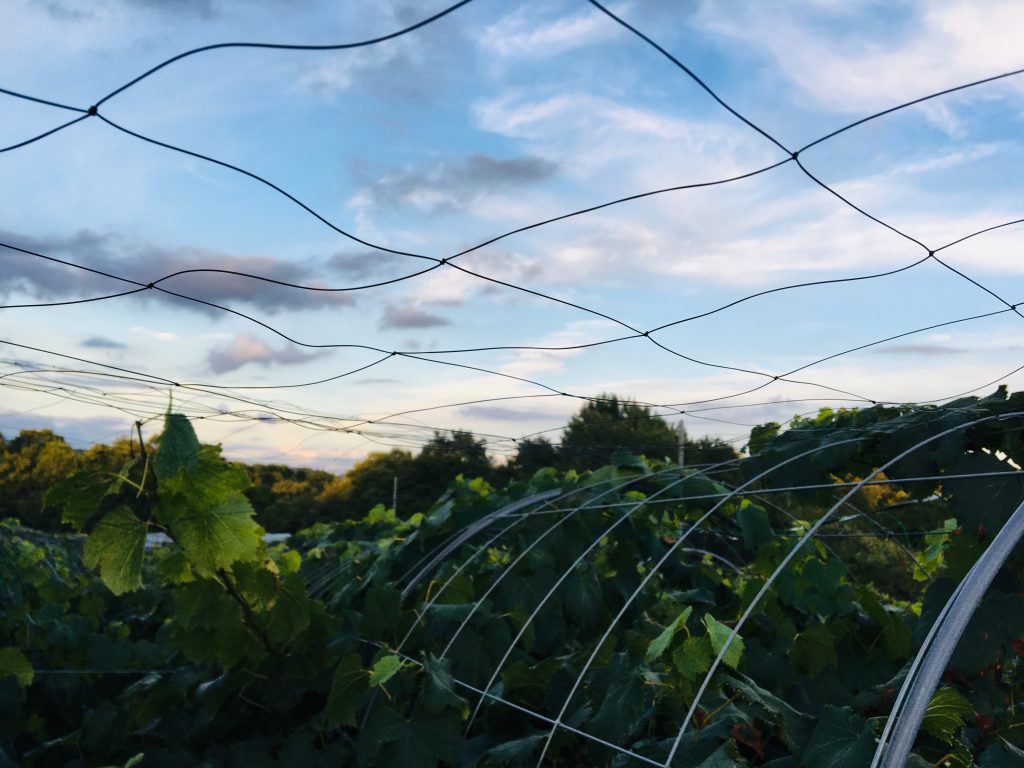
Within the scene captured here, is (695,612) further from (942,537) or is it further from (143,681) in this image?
(143,681)

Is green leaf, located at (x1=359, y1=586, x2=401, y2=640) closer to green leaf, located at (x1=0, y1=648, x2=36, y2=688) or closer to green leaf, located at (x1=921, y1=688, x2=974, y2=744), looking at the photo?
green leaf, located at (x1=0, y1=648, x2=36, y2=688)

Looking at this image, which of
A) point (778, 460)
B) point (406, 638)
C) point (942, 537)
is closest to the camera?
point (778, 460)

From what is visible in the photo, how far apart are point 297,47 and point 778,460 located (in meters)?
1.55

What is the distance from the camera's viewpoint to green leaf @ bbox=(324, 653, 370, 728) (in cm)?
237

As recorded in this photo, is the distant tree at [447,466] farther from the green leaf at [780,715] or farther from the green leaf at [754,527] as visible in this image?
the green leaf at [780,715]

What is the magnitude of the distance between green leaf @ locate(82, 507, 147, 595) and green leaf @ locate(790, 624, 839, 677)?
1650 mm

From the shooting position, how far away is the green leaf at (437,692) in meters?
2.17

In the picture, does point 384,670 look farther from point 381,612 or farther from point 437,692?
point 381,612

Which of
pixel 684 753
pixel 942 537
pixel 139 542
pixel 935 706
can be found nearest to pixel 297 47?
pixel 139 542

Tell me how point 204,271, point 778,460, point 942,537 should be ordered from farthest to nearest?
point 942,537 → point 778,460 → point 204,271

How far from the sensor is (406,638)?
2662mm

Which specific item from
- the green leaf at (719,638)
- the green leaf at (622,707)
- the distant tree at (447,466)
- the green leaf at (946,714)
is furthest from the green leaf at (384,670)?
the distant tree at (447,466)

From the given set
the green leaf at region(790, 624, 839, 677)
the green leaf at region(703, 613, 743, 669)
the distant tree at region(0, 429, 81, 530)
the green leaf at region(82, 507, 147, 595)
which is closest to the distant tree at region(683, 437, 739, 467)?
the green leaf at region(790, 624, 839, 677)

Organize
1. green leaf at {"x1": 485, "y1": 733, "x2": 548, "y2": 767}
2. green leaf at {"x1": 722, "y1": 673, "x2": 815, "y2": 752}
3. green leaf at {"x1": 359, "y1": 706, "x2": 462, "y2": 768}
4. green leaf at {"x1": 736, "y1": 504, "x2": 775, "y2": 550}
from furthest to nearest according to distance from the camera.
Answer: green leaf at {"x1": 736, "y1": 504, "x2": 775, "y2": 550} < green leaf at {"x1": 359, "y1": 706, "x2": 462, "y2": 768} < green leaf at {"x1": 485, "y1": 733, "x2": 548, "y2": 767} < green leaf at {"x1": 722, "y1": 673, "x2": 815, "y2": 752}
